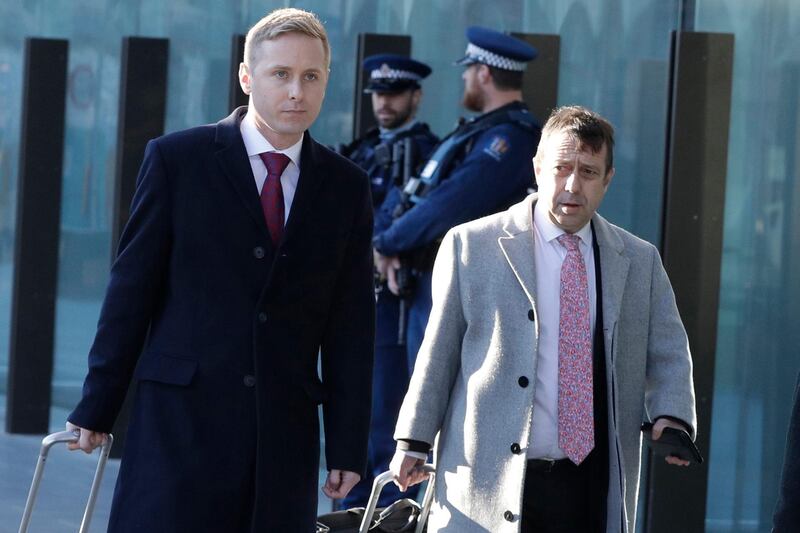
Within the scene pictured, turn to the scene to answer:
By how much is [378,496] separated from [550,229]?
2.75 ft

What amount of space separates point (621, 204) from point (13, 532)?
3.08 meters

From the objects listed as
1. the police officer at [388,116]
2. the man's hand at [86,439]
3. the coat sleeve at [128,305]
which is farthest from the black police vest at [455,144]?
the man's hand at [86,439]

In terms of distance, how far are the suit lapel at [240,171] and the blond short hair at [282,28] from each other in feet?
0.61

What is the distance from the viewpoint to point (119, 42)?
7.95 meters

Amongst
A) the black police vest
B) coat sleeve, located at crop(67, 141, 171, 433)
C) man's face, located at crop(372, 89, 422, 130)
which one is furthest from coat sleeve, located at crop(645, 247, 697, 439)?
man's face, located at crop(372, 89, 422, 130)

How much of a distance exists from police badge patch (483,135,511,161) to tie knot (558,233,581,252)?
6.20 ft

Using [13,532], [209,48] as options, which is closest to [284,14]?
[13,532]

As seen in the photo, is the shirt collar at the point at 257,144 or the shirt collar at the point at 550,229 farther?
the shirt collar at the point at 550,229

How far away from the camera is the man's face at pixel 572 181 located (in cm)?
374

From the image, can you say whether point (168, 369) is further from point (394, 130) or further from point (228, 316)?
point (394, 130)

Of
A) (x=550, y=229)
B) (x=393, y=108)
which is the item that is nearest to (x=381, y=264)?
(x=393, y=108)

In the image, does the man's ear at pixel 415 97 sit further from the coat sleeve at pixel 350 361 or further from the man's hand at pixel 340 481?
the man's hand at pixel 340 481

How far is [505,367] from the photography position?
367 centimetres

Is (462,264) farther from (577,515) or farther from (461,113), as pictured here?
(461,113)
